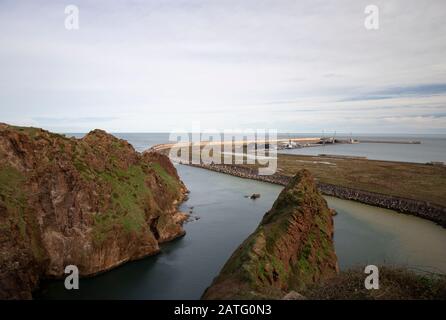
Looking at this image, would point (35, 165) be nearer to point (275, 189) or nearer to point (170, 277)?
point (170, 277)

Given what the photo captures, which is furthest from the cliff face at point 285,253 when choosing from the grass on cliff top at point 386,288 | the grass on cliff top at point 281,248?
the grass on cliff top at point 386,288

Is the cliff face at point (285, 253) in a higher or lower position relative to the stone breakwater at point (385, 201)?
higher

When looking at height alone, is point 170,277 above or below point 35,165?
below

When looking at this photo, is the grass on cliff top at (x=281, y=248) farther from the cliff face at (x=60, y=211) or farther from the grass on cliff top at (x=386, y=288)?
the cliff face at (x=60, y=211)

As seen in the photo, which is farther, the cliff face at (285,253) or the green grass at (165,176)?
the green grass at (165,176)

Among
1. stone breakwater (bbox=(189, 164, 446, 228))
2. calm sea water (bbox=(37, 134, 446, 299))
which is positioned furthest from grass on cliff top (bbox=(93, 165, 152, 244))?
stone breakwater (bbox=(189, 164, 446, 228))

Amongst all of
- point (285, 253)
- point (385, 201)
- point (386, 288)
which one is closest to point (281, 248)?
point (285, 253)

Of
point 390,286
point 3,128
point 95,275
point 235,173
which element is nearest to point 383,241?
point 390,286
